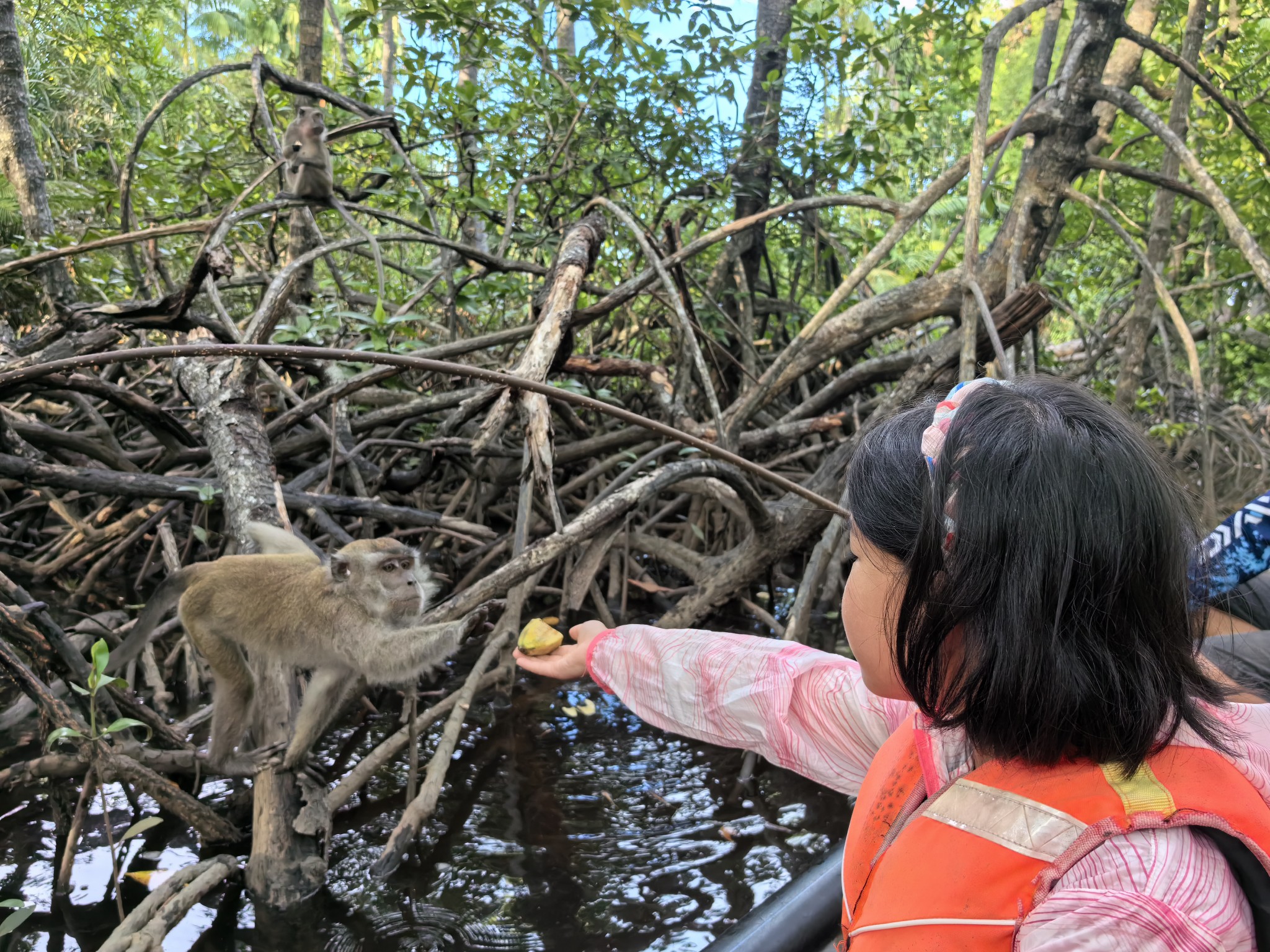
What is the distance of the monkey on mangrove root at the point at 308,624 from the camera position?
2.58 m

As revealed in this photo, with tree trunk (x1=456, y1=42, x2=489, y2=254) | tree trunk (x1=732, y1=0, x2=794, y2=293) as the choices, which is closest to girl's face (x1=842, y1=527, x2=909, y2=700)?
tree trunk (x1=456, y1=42, x2=489, y2=254)

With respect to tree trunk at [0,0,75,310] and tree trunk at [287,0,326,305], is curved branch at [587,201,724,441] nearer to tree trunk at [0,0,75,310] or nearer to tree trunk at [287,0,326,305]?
tree trunk at [287,0,326,305]

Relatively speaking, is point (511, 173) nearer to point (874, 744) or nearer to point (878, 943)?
point (874, 744)

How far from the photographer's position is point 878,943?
0.81 m

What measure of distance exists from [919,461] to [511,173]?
5217mm

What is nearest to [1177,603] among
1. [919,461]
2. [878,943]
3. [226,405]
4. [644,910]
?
[919,461]

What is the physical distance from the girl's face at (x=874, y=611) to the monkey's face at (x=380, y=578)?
1.97 metres

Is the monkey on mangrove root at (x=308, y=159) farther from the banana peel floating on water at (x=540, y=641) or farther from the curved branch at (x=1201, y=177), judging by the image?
the curved branch at (x=1201, y=177)

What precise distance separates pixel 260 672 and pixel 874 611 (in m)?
2.39

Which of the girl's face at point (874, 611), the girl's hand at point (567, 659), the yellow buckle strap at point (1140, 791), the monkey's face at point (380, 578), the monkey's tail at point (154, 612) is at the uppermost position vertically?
the girl's face at point (874, 611)

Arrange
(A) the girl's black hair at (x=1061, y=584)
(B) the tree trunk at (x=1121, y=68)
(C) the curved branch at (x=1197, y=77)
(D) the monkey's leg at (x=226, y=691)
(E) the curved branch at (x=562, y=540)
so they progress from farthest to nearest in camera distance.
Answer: (B) the tree trunk at (x=1121, y=68), (C) the curved branch at (x=1197, y=77), (D) the monkey's leg at (x=226, y=691), (E) the curved branch at (x=562, y=540), (A) the girl's black hair at (x=1061, y=584)

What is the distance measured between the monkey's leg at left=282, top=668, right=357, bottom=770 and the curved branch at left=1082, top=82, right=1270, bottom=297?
10.4 ft

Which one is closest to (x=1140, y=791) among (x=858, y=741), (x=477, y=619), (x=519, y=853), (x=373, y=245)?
(x=858, y=741)

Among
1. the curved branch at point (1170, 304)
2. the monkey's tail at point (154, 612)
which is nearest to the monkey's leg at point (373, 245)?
the monkey's tail at point (154, 612)
